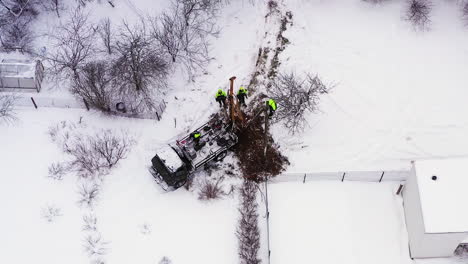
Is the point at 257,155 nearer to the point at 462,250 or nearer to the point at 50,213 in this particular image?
the point at 50,213

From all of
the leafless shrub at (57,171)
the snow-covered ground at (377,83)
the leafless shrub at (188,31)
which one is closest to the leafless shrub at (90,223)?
the leafless shrub at (57,171)

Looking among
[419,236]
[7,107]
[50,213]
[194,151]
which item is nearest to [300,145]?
[194,151]

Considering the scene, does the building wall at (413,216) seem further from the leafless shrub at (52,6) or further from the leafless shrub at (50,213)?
the leafless shrub at (52,6)

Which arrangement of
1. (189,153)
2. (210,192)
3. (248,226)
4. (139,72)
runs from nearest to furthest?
(248,226) → (210,192) → (189,153) → (139,72)

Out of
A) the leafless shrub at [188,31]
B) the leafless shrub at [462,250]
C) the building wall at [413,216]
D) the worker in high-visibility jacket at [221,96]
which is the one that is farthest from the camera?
the leafless shrub at [188,31]

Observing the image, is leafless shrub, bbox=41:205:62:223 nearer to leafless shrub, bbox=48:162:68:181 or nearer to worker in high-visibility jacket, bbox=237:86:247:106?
leafless shrub, bbox=48:162:68:181

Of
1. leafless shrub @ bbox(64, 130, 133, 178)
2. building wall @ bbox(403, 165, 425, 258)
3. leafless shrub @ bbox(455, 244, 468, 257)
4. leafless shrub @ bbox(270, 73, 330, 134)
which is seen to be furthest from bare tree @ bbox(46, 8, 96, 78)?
leafless shrub @ bbox(455, 244, 468, 257)
